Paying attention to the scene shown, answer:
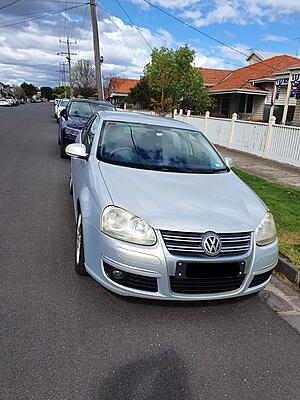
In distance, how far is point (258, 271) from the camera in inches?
114

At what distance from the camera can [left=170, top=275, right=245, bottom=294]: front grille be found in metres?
2.69

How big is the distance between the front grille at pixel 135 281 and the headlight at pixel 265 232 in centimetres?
93

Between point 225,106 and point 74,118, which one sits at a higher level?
point 225,106

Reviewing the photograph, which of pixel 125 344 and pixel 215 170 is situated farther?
pixel 215 170

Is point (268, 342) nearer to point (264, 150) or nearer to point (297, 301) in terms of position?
point (297, 301)

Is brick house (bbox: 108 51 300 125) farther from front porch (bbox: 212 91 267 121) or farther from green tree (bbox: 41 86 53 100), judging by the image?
green tree (bbox: 41 86 53 100)

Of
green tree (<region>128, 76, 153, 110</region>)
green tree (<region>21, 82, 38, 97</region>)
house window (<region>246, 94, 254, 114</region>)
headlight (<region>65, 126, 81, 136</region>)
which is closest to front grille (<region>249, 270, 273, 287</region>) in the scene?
headlight (<region>65, 126, 81, 136</region>)

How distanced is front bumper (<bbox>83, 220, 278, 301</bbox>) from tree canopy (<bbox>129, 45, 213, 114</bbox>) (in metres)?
20.8

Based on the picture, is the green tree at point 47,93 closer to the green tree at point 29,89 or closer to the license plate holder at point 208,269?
the green tree at point 29,89

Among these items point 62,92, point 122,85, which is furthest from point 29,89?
point 122,85

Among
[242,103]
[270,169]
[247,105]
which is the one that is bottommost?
[270,169]

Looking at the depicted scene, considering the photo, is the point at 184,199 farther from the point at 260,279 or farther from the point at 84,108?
the point at 84,108

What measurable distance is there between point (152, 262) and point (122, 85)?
181 feet

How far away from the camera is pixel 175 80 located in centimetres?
2252
